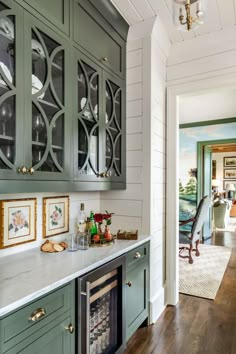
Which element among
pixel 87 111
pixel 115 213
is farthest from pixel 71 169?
pixel 115 213

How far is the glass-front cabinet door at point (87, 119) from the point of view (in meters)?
1.73

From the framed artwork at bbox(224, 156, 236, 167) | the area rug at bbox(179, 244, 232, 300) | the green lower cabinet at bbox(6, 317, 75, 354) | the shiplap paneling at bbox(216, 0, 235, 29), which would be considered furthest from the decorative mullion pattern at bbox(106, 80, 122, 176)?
the framed artwork at bbox(224, 156, 236, 167)

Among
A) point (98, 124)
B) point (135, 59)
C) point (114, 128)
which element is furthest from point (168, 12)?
point (98, 124)

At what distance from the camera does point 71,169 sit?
166 cm

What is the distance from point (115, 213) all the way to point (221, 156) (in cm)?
1000

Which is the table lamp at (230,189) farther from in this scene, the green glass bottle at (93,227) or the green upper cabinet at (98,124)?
the green glass bottle at (93,227)

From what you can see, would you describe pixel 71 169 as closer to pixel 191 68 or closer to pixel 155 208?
pixel 155 208

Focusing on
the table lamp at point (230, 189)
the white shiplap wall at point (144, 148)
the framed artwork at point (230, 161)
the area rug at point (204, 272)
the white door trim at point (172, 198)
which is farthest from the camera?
the framed artwork at point (230, 161)

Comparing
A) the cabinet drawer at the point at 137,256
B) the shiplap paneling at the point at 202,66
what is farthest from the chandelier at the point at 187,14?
the cabinet drawer at the point at 137,256

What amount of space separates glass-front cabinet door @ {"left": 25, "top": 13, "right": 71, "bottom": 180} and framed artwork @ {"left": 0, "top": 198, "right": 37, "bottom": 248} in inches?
15.3

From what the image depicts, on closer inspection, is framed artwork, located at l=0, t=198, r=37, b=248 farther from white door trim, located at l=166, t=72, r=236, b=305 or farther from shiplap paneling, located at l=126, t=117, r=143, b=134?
white door trim, located at l=166, t=72, r=236, b=305

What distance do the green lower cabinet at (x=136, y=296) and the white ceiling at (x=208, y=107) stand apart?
267cm

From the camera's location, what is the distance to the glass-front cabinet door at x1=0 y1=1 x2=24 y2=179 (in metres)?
1.21

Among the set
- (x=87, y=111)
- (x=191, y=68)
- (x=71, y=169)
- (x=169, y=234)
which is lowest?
(x=169, y=234)
